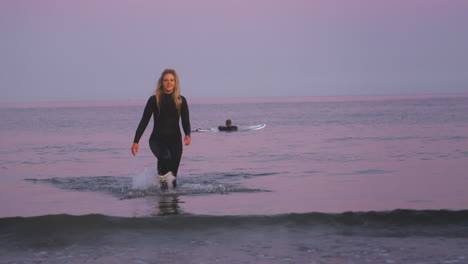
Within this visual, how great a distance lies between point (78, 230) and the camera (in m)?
7.63

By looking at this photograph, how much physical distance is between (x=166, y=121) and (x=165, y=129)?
13cm

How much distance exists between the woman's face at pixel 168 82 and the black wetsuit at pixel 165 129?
0.49 feet

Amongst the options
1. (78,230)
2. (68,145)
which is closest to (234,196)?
(78,230)

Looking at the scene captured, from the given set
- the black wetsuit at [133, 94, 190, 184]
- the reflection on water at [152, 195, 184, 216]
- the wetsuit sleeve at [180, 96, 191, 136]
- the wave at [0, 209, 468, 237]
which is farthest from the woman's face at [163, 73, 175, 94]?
the wave at [0, 209, 468, 237]

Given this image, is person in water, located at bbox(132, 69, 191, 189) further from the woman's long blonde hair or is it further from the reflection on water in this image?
the reflection on water

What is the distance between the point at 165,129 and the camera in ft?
34.1

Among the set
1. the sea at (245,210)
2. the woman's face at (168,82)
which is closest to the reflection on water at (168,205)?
the sea at (245,210)

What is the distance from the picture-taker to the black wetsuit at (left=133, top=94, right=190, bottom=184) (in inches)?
405

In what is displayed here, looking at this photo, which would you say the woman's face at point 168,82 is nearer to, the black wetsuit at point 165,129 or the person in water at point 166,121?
the person in water at point 166,121

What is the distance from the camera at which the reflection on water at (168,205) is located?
8.82 meters

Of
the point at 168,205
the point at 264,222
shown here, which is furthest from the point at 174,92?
the point at 264,222

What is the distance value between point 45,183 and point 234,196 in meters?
4.27

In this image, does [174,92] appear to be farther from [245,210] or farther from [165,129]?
[245,210]

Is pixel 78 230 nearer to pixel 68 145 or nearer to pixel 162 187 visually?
pixel 162 187
